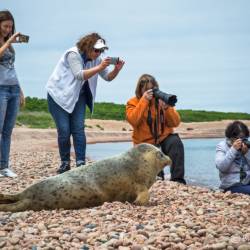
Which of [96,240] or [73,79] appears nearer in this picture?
[96,240]

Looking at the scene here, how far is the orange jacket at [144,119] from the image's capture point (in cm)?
702

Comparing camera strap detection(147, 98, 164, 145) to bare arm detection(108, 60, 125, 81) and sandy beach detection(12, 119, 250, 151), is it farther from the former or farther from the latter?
sandy beach detection(12, 119, 250, 151)

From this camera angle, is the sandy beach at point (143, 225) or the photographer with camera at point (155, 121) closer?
the sandy beach at point (143, 225)

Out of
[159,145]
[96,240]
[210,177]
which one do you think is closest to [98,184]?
A: [96,240]

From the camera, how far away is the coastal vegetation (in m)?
30.3

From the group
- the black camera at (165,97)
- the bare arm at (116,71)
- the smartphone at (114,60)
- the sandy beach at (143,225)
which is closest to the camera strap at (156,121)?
the black camera at (165,97)

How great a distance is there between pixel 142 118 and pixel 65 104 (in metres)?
0.89

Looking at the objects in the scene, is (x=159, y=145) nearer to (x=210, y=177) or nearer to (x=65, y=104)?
(x=65, y=104)

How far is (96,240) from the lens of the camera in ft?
13.5

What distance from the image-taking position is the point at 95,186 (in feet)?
17.7

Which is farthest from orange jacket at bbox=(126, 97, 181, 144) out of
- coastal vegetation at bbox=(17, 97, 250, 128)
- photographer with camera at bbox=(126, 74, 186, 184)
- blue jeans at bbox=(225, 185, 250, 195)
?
coastal vegetation at bbox=(17, 97, 250, 128)

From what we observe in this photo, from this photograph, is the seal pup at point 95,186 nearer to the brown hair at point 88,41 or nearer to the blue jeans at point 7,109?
the brown hair at point 88,41

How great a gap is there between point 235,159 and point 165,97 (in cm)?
100

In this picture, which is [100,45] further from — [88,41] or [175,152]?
[175,152]
